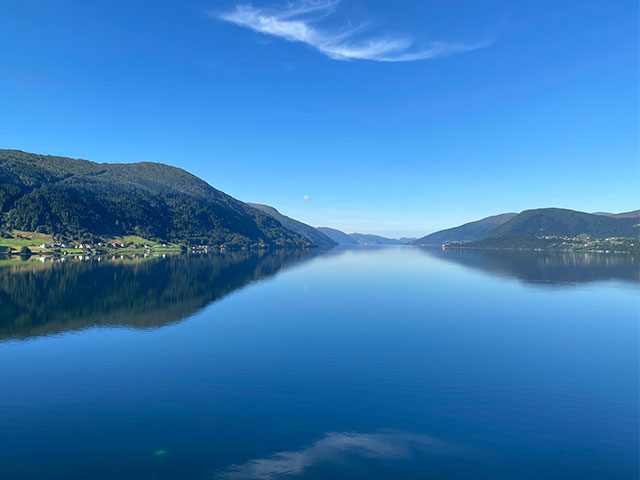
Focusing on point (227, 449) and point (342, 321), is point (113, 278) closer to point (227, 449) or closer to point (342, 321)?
point (342, 321)

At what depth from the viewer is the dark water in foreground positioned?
26125 mm

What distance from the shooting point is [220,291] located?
4567 inches

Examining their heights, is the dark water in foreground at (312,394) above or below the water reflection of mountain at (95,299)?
below

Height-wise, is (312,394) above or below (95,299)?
below

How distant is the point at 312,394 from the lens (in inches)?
1483

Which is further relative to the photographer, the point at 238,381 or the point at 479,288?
the point at 479,288

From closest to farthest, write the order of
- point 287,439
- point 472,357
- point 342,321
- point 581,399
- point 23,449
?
1. point 23,449
2. point 287,439
3. point 581,399
4. point 472,357
5. point 342,321

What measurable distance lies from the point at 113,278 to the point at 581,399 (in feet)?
462

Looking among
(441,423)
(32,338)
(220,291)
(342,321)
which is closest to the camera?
(441,423)

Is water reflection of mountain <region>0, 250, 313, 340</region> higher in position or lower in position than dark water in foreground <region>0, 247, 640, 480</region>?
higher

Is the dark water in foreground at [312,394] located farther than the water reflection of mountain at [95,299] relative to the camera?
No

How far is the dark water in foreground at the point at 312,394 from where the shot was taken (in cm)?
2612

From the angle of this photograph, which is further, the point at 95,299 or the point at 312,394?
the point at 95,299

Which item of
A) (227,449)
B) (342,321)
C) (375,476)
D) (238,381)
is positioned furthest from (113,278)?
(375,476)
